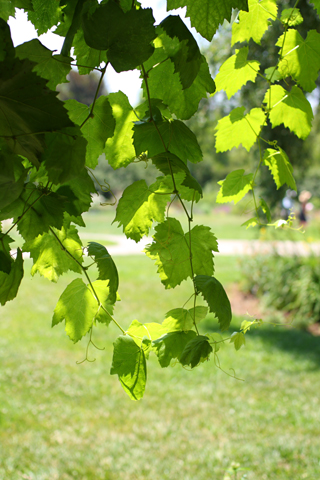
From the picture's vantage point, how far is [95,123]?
0.72 m

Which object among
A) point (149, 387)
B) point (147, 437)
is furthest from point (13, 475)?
point (149, 387)

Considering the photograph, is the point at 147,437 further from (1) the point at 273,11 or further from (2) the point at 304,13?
(2) the point at 304,13

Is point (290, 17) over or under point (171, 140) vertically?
over

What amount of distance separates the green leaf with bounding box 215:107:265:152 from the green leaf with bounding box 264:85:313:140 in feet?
0.11

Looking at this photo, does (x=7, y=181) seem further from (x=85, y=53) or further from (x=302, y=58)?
(x=302, y=58)

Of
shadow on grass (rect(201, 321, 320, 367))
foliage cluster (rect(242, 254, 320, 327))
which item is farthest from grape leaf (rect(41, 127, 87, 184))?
foliage cluster (rect(242, 254, 320, 327))

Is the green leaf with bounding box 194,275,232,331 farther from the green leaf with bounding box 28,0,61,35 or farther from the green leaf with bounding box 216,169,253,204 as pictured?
the green leaf with bounding box 28,0,61,35

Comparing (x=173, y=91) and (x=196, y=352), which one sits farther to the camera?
(x=173, y=91)

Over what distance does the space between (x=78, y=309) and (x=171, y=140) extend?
13.7 inches

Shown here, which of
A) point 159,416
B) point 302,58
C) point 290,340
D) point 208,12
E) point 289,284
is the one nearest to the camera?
point 208,12

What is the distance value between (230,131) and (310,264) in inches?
209

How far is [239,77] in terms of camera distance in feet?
3.12

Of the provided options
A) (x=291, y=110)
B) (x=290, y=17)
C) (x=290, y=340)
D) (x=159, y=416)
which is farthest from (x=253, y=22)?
(x=290, y=340)

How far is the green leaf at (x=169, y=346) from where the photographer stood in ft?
2.23
